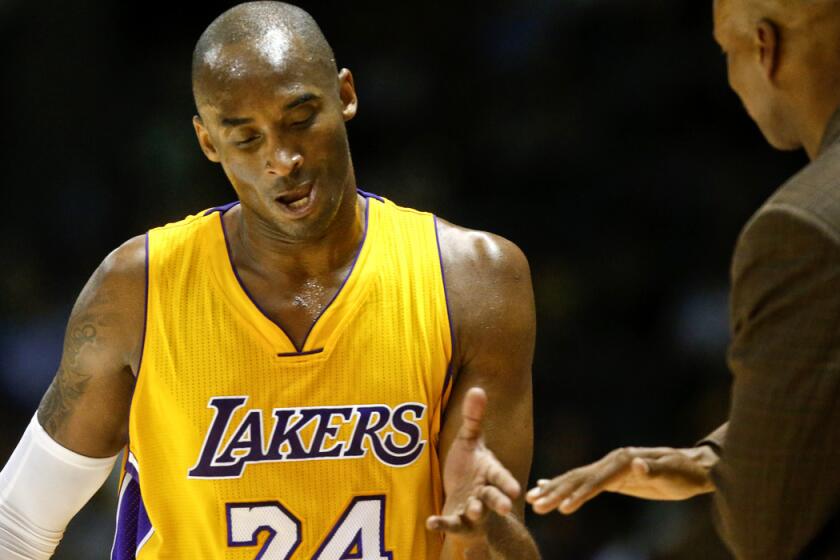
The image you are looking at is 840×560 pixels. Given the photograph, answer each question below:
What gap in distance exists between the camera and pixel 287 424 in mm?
2760

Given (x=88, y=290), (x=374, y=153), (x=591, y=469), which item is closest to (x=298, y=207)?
(x=88, y=290)

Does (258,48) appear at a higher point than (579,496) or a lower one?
higher

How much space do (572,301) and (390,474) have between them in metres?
1.86

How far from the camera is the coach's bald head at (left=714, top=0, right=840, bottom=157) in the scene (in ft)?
6.03

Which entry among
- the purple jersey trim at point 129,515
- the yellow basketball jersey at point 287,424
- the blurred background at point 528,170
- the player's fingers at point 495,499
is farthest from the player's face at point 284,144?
the blurred background at point 528,170

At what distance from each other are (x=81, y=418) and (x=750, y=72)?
5.53 ft

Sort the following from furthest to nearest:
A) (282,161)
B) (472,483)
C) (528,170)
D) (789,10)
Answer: (528,170)
(282,161)
(472,483)
(789,10)

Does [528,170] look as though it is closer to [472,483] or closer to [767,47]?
[472,483]

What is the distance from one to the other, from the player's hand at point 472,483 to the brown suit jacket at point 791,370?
518 mm

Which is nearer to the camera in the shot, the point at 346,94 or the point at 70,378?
the point at 70,378

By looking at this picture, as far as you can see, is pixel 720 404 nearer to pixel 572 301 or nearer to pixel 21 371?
pixel 572 301

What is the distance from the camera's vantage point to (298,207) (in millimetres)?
2744

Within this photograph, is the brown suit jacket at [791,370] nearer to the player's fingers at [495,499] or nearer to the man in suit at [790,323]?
the man in suit at [790,323]

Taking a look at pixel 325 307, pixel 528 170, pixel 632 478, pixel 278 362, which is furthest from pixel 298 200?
pixel 528 170
